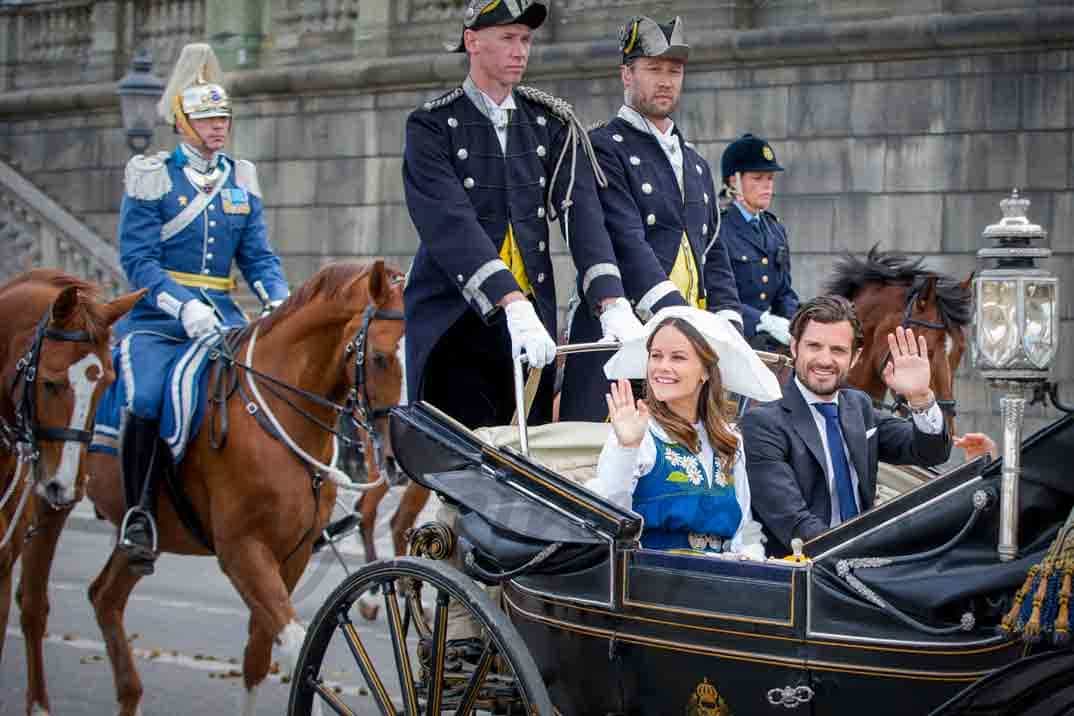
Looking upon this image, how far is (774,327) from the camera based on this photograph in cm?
859

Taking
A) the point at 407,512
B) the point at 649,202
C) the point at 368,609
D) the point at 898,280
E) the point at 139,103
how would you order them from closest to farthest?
the point at 649,202 → the point at 898,280 → the point at 368,609 → the point at 407,512 → the point at 139,103

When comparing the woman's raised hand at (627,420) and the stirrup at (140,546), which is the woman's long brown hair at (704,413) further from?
the stirrup at (140,546)

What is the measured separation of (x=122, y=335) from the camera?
307 inches

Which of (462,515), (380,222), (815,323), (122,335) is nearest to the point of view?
(462,515)

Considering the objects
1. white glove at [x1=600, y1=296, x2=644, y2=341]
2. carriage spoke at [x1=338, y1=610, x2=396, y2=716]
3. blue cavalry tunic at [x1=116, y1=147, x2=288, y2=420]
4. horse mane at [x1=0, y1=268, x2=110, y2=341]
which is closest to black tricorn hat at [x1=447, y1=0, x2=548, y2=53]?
white glove at [x1=600, y1=296, x2=644, y2=341]

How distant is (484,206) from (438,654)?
1.67 metres

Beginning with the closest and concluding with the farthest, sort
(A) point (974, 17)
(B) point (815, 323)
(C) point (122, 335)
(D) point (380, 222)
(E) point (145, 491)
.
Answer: (B) point (815, 323), (E) point (145, 491), (C) point (122, 335), (A) point (974, 17), (D) point (380, 222)

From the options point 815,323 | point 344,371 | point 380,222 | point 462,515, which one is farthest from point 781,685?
point 380,222

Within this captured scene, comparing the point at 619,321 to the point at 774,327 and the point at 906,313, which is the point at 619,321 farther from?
the point at 774,327

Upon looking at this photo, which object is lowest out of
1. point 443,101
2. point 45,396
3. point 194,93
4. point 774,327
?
point 45,396

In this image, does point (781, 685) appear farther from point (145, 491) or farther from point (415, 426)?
point (145, 491)

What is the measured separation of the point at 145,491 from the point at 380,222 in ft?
35.2

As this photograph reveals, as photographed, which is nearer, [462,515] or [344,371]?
[462,515]

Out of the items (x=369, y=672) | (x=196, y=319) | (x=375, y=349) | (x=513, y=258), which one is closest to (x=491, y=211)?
(x=513, y=258)
